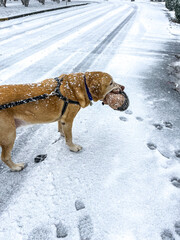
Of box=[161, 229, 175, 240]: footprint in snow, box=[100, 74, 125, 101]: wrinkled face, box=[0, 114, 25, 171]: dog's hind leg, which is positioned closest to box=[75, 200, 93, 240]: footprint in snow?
box=[161, 229, 175, 240]: footprint in snow

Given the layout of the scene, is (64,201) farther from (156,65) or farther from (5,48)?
(5,48)

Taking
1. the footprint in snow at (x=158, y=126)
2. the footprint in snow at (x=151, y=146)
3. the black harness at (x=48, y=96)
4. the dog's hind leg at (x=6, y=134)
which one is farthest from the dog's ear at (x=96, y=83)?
the footprint in snow at (x=158, y=126)

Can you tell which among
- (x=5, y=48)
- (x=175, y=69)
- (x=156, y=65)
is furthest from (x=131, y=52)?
(x=5, y=48)

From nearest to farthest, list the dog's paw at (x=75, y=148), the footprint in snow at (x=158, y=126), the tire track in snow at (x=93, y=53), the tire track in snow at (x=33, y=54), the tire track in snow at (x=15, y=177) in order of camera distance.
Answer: the tire track in snow at (x=15, y=177)
the dog's paw at (x=75, y=148)
the footprint in snow at (x=158, y=126)
the tire track in snow at (x=33, y=54)
the tire track in snow at (x=93, y=53)

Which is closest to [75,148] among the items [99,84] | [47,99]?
[47,99]

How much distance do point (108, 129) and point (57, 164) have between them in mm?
1071

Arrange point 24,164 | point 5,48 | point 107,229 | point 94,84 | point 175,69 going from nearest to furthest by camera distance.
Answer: point 107,229 → point 94,84 → point 24,164 → point 175,69 → point 5,48

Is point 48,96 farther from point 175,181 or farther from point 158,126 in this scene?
point 158,126

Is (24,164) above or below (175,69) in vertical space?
below

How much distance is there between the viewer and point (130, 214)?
1.82m

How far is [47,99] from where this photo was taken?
2.01m

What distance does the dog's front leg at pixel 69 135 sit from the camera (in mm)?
2316

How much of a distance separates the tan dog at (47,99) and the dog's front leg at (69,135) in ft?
0.05

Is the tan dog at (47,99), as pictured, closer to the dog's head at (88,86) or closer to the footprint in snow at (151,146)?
the dog's head at (88,86)
